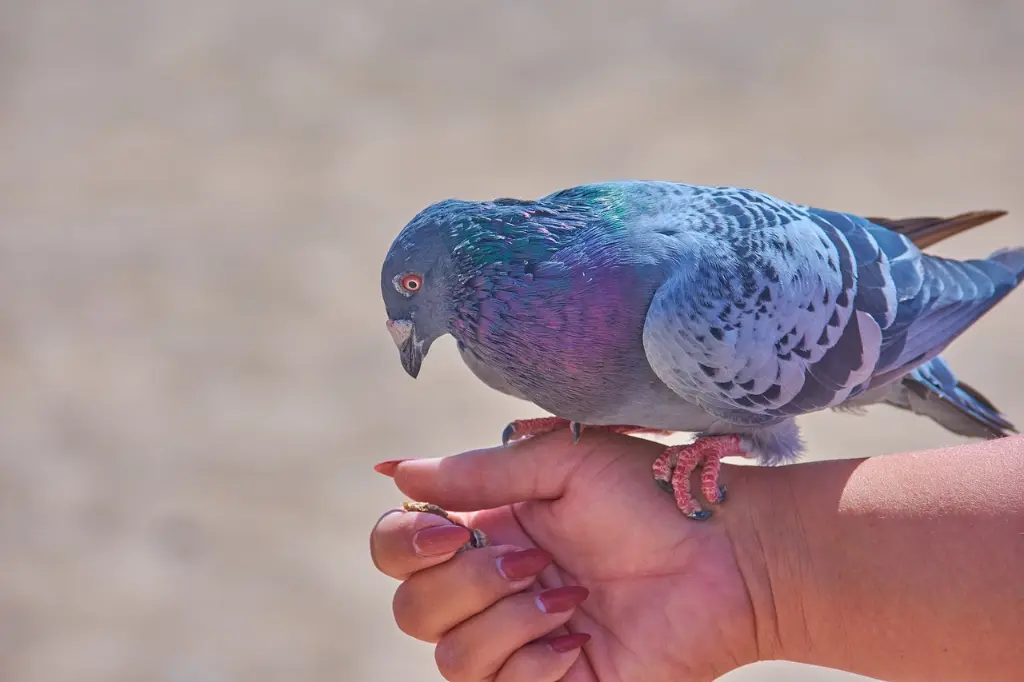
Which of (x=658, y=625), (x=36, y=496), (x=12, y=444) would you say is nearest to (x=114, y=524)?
(x=36, y=496)

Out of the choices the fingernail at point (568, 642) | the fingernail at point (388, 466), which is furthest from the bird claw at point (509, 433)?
the fingernail at point (568, 642)

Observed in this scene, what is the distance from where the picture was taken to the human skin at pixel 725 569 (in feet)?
6.57

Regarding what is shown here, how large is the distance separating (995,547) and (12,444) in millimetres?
4844

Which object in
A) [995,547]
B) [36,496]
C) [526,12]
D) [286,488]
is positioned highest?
[526,12]

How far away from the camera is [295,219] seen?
6543 millimetres

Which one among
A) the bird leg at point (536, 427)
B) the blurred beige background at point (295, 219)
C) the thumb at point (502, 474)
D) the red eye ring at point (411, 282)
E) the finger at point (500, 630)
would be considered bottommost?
the finger at point (500, 630)

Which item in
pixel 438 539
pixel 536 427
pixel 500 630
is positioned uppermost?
pixel 536 427

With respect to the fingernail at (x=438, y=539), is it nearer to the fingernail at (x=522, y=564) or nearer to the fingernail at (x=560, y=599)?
the fingernail at (x=522, y=564)

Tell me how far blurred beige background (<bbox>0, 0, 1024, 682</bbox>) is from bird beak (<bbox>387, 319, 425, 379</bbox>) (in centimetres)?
245

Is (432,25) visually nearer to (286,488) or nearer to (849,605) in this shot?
(286,488)

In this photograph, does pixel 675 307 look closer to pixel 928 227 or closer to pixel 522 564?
pixel 522 564

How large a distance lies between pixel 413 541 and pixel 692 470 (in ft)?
2.39

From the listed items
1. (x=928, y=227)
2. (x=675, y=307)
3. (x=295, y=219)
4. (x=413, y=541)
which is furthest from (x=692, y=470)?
(x=295, y=219)

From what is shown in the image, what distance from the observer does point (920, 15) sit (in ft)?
27.0
